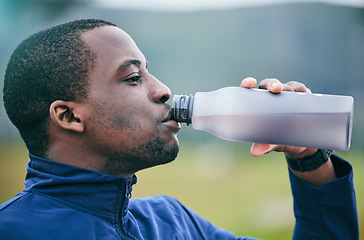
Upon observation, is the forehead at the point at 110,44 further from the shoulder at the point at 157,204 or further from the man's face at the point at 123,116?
the shoulder at the point at 157,204

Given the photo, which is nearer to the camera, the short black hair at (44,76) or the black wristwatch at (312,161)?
the short black hair at (44,76)

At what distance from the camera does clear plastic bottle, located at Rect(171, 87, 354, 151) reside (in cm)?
84

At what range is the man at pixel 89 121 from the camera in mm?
864

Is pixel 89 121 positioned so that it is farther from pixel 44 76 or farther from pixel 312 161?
pixel 312 161

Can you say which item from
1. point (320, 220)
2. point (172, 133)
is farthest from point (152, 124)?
point (320, 220)

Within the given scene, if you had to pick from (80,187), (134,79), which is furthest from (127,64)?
(80,187)

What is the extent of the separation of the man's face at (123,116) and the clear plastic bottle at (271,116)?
0.20 ft

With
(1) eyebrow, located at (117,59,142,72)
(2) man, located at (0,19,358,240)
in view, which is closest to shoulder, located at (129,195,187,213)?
(2) man, located at (0,19,358,240)

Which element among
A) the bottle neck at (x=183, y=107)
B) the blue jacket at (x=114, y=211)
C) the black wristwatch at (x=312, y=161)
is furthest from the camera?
the black wristwatch at (x=312, y=161)

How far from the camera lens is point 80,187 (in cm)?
87

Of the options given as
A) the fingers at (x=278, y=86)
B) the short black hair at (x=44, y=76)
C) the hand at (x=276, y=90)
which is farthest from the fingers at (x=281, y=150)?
the short black hair at (x=44, y=76)

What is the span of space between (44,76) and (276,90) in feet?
1.95

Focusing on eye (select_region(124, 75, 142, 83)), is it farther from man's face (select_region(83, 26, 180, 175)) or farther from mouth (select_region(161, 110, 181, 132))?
mouth (select_region(161, 110, 181, 132))

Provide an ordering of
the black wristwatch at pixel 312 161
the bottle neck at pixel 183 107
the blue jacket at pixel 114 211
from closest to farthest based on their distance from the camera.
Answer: the blue jacket at pixel 114 211 → the bottle neck at pixel 183 107 → the black wristwatch at pixel 312 161
